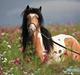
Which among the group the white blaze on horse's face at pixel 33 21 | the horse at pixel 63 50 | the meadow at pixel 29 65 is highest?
the white blaze on horse's face at pixel 33 21

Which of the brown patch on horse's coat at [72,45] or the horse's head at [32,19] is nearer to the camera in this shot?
the horse's head at [32,19]

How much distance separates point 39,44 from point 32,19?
0.80 meters

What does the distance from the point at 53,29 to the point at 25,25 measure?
892cm

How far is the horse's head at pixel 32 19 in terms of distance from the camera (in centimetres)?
1246

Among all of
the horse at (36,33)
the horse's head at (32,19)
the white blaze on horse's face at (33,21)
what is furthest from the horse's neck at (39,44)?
the white blaze on horse's face at (33,21)

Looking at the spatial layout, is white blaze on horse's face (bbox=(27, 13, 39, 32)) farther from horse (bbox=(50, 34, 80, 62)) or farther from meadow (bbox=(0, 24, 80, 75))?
horse (bbox=(50, 34, 80, 62))

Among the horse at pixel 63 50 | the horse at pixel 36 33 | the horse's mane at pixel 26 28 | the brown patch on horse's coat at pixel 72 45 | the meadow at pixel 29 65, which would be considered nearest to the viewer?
the meadow at pixel 29 65

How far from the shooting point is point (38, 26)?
12.7 meters

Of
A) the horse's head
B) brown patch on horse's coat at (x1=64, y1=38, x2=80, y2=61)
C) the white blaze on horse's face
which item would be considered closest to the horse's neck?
the horse's head

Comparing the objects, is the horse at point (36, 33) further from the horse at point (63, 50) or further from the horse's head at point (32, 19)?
the horse at point (63, 50)

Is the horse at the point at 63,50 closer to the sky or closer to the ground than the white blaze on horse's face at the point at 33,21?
closer to the ground

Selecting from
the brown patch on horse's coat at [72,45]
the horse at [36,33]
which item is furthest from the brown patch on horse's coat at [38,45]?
the brown patch on horse's coat at [72,45]

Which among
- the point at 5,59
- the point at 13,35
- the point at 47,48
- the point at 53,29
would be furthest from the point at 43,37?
the point at 53,29

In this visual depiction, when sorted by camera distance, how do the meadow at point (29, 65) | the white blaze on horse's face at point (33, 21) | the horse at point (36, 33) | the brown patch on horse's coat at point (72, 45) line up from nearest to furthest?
1. the meadow at point (29, 65)
2. the white blaze on horse's face at point (33, 21)
3. the horse at point (36, 33)
4. the brown patch on horse's coat at point (72, 45)
